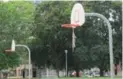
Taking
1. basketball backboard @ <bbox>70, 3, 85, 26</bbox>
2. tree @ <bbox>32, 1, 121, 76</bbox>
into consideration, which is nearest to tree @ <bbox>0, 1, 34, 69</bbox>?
tree @ <bbox>32, 1, 121, 76</bbox>

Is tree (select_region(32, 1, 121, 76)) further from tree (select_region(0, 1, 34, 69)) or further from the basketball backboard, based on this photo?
the basketball backboard

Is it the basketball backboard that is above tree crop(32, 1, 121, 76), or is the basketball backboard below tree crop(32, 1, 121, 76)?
below

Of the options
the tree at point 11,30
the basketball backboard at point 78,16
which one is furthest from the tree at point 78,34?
the basketball backboard at point 78,16

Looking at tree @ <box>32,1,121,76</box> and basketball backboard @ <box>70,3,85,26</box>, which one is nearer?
basketball backboard @ <box>70,3,85,26</box>

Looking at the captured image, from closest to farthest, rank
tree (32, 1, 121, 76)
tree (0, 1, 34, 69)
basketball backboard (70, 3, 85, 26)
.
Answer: basketball backboard (70, 3, 85, 26), tree (0, 1, 34, 69), tree (32, 1, 121, 76)

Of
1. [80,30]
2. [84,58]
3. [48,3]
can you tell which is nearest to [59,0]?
[48,3]

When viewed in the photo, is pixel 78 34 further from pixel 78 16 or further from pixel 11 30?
pixel 78 16

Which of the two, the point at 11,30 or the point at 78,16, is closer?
the point at 78,16

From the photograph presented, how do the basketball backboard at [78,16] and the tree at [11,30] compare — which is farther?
the tree at [11,30]

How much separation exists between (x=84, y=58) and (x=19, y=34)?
10.6 meters

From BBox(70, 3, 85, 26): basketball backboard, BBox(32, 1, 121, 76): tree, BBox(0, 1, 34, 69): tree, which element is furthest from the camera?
BBox(32, 1, 121, 76): tree

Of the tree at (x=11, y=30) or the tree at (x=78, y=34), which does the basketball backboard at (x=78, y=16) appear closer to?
the tree at (x=11, y=30)

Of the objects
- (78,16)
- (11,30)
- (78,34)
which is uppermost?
(78,34)

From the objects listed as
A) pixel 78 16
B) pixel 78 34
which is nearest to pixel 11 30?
pixel 78 34
